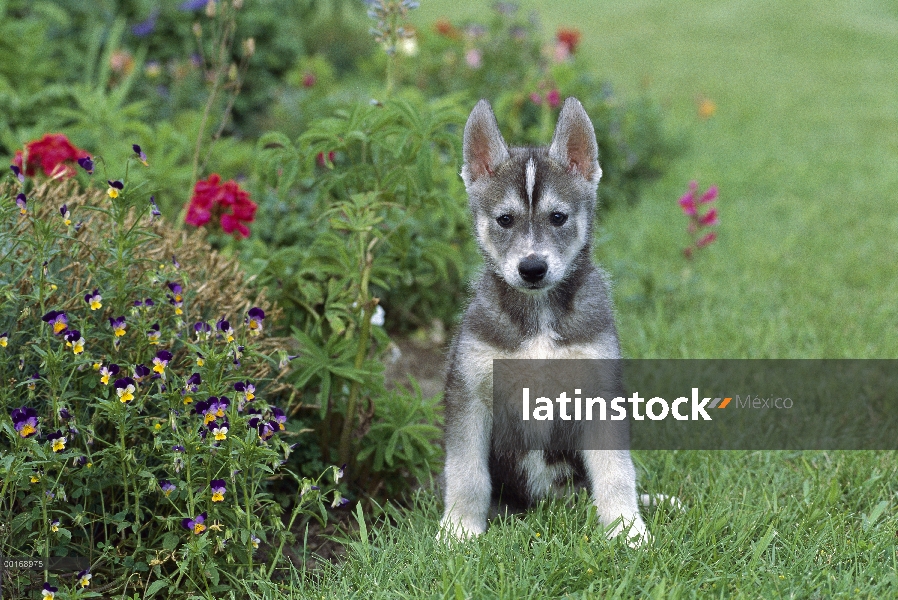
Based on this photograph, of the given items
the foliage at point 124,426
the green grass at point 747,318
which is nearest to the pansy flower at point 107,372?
the foliage at point 124,426

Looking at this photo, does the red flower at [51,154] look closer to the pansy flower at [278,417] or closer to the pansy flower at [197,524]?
the pansy flower at [278,417]

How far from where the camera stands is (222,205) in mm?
A: 5016

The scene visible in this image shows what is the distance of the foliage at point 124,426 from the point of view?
3416 millimetres

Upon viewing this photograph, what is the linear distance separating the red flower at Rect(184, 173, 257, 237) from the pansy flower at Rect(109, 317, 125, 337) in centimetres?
145

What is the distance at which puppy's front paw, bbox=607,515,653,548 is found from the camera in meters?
3.56

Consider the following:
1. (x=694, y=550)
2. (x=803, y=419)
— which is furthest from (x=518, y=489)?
(x=803, y=419)

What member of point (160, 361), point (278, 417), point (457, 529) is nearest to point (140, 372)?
point (160, 361)

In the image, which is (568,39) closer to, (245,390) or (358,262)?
(358,262)

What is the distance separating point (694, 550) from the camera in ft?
11.7

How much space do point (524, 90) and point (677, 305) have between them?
2.68m

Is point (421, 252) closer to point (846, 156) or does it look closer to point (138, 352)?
point (138, 352)

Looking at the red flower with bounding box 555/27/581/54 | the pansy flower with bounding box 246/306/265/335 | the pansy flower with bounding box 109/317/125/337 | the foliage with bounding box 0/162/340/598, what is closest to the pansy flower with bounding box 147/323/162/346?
the foliage with bounding box 0/162/340/598

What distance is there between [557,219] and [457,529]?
4.36ft

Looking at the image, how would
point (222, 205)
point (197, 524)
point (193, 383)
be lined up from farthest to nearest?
point (222, 205)
point (193, 383)
point (197, 524)
